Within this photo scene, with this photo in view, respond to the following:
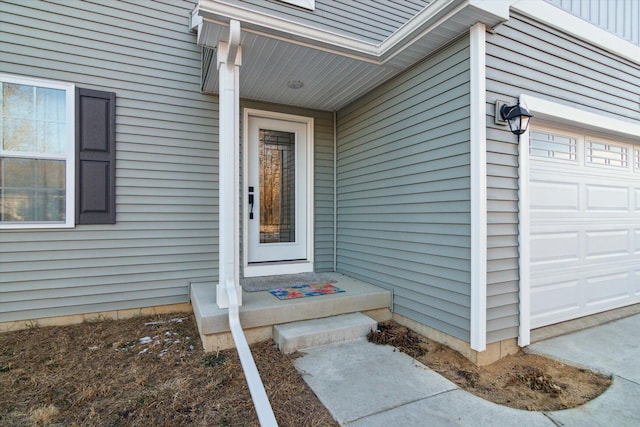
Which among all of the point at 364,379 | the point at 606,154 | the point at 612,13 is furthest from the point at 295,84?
the point at 606,154

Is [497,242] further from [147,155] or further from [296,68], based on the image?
[147,155]

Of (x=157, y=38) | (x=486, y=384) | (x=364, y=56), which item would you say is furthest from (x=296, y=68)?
(x=486, y=384)

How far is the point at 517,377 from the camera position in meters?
2.43

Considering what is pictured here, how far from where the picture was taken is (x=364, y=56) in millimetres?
3084

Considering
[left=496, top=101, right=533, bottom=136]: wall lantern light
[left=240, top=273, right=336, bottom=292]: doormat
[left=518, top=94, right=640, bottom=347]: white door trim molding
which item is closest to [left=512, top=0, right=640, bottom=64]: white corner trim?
[left=518, top=94, right=640, bottom=347]: white door trim molding

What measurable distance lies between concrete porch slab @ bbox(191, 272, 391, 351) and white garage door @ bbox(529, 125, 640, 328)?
1493 mm

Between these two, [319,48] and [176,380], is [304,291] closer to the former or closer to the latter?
[176,380]

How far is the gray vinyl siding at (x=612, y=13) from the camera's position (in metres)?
3.22

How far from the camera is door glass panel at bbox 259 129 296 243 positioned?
4.28 m

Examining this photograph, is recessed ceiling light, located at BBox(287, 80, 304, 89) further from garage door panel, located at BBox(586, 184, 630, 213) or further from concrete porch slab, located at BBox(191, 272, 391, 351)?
garage door panel, located at BBox(586, 184, 630, 213)

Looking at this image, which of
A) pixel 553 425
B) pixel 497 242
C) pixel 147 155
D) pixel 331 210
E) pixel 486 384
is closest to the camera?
pixel 553 425

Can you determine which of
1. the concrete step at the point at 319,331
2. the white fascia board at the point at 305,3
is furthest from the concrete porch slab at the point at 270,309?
the white fascia board at the point at 305,3

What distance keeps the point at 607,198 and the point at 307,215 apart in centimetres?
352

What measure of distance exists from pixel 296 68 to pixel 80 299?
10.5 ft
